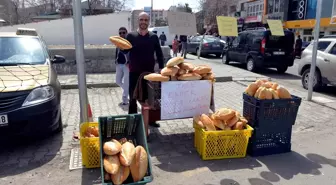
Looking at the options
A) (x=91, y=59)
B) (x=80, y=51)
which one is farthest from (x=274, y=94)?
(x=91, y=59)

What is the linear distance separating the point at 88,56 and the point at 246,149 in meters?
7.70

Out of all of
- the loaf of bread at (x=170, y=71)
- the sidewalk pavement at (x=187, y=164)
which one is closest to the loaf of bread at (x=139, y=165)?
the sidewalk pavement at (x=187, y=164)

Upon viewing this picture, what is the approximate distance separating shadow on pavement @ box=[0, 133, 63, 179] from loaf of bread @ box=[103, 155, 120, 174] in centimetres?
123

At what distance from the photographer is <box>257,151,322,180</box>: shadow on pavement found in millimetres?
3454

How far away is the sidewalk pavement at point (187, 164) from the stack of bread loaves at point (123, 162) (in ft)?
1.41

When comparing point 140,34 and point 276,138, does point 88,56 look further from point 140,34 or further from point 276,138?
point 276,138

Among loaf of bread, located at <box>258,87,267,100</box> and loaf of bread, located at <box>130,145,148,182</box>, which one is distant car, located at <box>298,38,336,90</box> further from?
loaf of bread, located at <box>130,145,148,182</box>

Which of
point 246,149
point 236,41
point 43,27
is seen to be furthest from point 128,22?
point 246,149

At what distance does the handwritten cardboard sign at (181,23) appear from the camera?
860 centimetres

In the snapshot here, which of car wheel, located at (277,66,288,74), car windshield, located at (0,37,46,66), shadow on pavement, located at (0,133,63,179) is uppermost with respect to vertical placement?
car windshield, located at (0,37,46,66)

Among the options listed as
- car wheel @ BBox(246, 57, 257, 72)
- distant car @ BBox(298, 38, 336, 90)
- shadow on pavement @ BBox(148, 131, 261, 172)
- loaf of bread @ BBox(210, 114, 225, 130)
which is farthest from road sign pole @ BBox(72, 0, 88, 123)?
car wheel @ BBox(246, 57, 257, 72)

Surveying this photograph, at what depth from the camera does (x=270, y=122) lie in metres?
3.81

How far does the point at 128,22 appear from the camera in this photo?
21047 millimetres

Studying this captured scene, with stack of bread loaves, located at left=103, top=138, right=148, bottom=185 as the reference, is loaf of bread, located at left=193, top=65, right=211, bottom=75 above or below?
above
